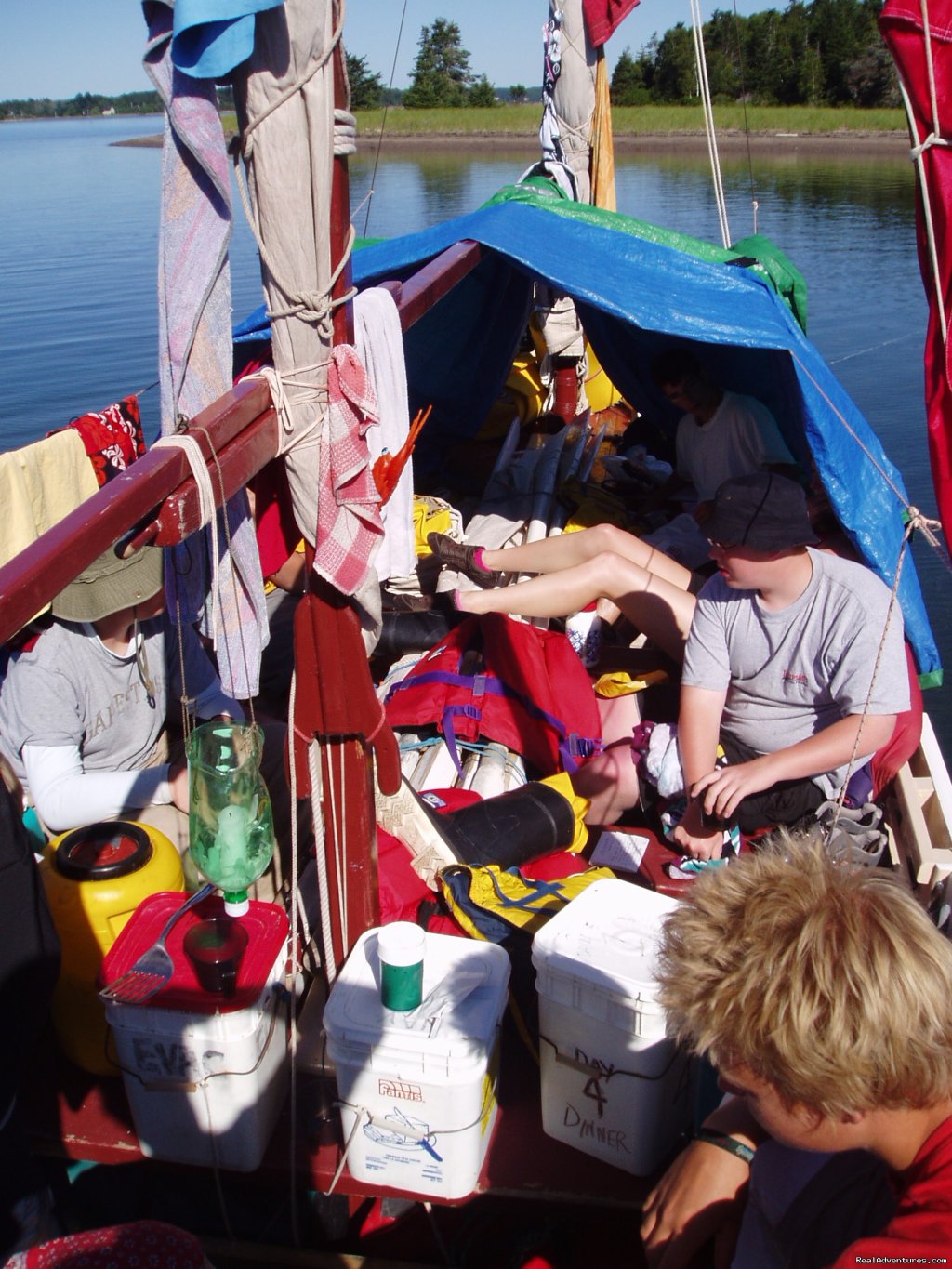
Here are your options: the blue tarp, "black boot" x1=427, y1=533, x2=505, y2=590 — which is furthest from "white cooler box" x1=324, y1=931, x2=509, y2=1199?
the blue tarp

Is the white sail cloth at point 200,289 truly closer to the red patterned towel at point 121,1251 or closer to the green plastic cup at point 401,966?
the green plastic cup at point 401,966

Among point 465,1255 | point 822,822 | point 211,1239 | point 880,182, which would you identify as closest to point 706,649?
point 822,822

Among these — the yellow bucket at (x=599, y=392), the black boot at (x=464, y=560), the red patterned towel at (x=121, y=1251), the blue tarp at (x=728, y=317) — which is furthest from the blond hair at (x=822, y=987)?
the yellow bucket at (x=599, y=392)

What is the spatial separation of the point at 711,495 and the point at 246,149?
3.32 metres

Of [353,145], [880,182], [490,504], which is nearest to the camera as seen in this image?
[353,145]

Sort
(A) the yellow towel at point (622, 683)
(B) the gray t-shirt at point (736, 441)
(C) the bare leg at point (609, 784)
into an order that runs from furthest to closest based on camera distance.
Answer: (B) the gray t-shirt at point (736, 441)
(A) the yellow towel at point (622, 683)
(C) the bare leg at point (609, 784)

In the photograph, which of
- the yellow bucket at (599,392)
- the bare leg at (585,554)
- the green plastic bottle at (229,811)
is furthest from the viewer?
the yellow bucket at (599,392)

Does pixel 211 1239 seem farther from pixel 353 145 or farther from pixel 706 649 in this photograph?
pixel 353 145

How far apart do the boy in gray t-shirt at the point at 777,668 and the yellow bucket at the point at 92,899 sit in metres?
1.47

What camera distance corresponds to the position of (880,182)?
26.8 metres

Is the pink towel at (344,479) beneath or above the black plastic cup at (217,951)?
above

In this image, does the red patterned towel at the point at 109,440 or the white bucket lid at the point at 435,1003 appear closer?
the white bucket lid at the point at 435,1003

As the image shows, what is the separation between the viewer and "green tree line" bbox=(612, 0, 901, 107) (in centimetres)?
3497

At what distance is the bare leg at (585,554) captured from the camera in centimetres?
394
